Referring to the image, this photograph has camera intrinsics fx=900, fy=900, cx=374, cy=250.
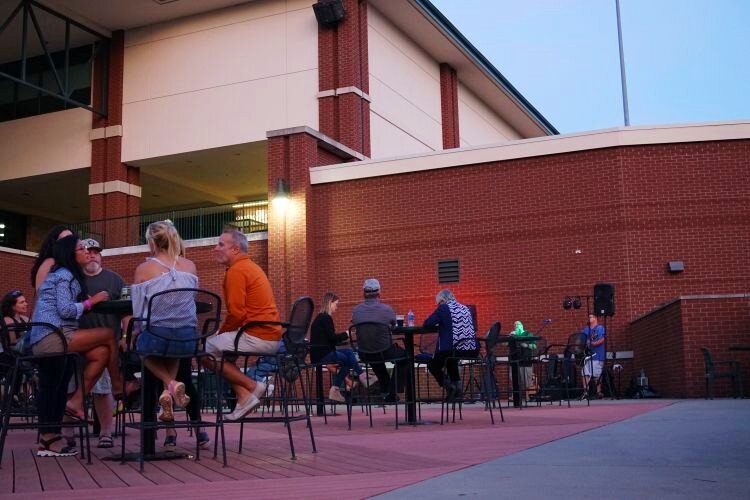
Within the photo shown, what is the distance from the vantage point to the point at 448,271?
19969 mm

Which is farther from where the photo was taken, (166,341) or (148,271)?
(148,271)

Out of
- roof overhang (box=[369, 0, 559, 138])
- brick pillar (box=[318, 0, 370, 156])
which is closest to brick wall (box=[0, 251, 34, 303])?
brick pillar (box=[318, 0, 370, 156])

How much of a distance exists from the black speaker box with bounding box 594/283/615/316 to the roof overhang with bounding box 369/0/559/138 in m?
11.1

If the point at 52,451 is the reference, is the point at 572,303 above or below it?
above

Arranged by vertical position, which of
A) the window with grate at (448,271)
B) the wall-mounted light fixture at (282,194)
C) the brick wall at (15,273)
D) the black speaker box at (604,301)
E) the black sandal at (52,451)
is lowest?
the black sandal at (52,451)

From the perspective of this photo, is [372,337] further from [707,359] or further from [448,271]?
[448,271]

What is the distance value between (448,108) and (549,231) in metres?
11.6

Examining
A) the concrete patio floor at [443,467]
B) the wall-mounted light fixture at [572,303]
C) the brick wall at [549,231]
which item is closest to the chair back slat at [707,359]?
the brick wall at [549,231]

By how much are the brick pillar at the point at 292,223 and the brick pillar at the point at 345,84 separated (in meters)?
2.67

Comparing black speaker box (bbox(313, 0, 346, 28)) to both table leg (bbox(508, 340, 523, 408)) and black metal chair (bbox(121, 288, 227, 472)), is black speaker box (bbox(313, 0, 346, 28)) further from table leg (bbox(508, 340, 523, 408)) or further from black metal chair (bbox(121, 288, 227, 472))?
black metal chair (bbox(121, 288, 227, 472))

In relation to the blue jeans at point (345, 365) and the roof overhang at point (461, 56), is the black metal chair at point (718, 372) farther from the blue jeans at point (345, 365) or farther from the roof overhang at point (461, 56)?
the roof overhang at point (461, 56)

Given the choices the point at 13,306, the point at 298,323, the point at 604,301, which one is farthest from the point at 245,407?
the point at 604,301

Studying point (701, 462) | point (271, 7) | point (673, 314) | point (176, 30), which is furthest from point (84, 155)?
point (701, 462)

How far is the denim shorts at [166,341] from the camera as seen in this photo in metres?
5.79
